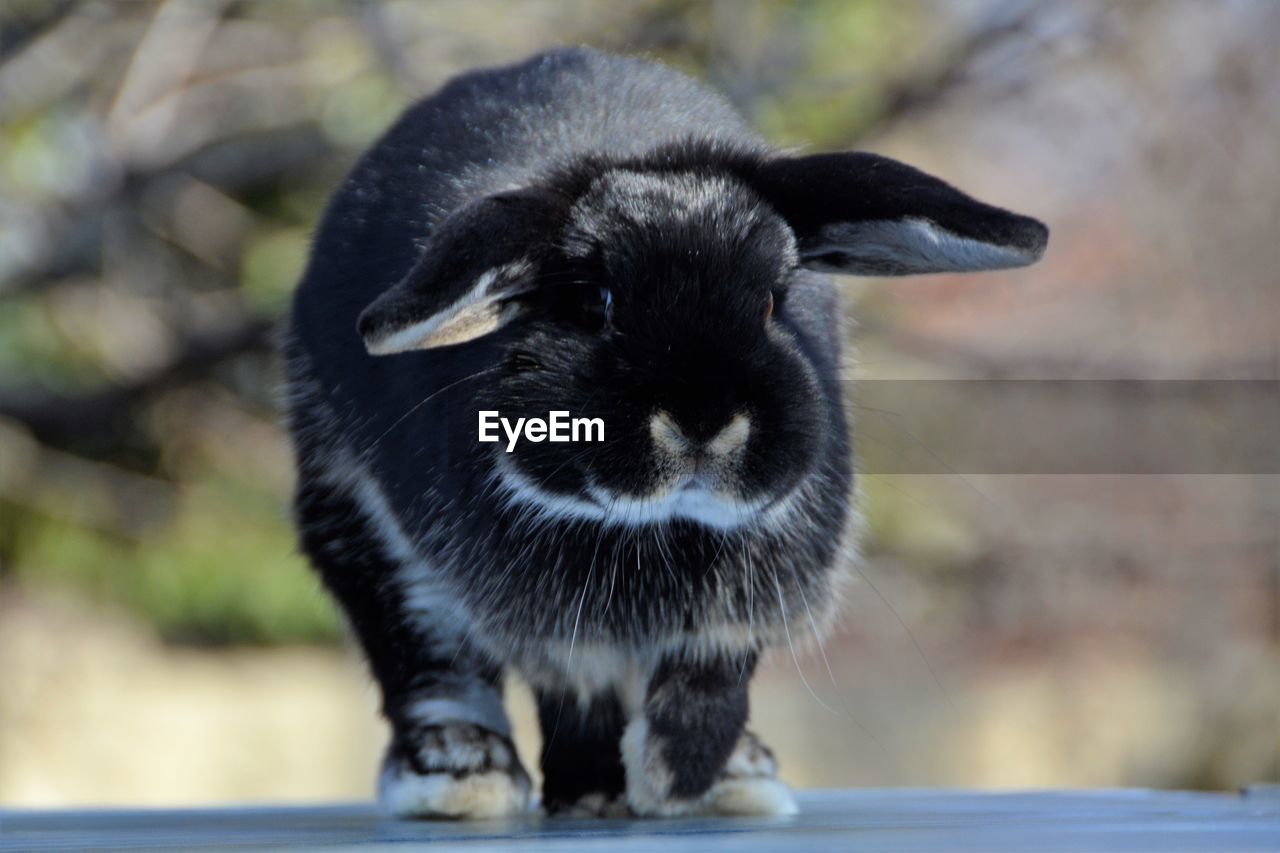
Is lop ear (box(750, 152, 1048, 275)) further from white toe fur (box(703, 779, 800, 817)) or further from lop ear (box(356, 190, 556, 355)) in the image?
white toe fur (box(703, 779, 800, 817))

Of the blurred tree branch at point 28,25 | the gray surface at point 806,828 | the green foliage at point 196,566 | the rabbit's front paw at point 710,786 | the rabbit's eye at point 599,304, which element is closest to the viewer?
the gray surface at point 806,828

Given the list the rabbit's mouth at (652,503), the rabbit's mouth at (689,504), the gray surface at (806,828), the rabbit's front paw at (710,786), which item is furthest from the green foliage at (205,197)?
the rabbit's mouth at (689,504)

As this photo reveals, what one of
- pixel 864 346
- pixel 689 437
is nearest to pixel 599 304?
pixel 689 437

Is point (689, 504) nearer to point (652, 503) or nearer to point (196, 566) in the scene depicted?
point (652, 503)

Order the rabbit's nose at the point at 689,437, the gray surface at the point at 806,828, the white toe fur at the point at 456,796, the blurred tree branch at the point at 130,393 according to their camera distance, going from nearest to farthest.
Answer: the gray surface at the point at 806,828, the rabbit's nose at the point at 689,437, the white toe fur at the point at 456,796, the blurred tree branch at the point at 130,393

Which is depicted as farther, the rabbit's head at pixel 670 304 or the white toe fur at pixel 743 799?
the white toe fur at pixel 743 799

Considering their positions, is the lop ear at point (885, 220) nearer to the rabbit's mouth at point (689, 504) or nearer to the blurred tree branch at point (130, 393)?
the rabbit's mouth at point (689, 504)

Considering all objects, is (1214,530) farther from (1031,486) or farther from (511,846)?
(511,846)

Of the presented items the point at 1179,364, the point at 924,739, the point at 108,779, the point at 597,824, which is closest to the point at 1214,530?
the point at 1179,364
